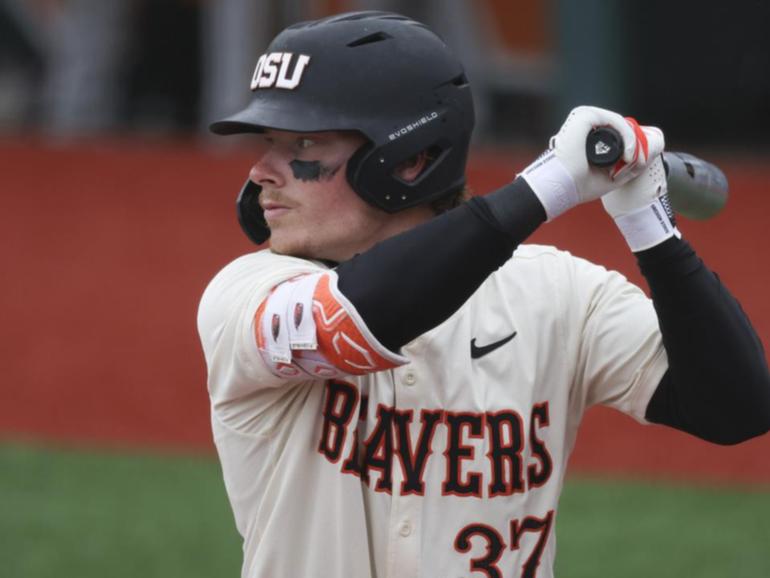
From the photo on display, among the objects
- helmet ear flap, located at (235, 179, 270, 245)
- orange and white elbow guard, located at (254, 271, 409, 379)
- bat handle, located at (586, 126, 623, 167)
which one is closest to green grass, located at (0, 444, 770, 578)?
helmet ear flap, located at (235, 179, 270, 245)

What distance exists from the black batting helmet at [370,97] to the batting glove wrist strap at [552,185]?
16.2 inches

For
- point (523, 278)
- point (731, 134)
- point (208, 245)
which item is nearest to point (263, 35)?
point (731, 134)

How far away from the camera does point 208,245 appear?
902 cm

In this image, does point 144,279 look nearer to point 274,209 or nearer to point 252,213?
point 252,213

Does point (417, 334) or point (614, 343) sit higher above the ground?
point (417, 334)

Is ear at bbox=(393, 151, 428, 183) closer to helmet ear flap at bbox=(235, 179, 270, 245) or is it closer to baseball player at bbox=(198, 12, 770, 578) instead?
baseball player at bbox=(198, 12, 770, 578)

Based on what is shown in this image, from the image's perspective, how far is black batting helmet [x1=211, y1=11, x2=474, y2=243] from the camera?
3031 mm

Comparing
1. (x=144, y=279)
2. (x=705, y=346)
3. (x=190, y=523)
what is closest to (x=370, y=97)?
(x=705, y=346)

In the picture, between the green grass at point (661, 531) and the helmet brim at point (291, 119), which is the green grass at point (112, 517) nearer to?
the green grass at point (661, 531)

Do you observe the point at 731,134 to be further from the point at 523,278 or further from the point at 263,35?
the point at 523,278

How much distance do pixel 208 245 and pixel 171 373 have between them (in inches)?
37.5

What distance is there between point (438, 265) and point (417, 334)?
14 cm

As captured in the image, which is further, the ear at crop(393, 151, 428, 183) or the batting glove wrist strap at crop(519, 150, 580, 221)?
the ear at crop(393, 151, 428, 183)

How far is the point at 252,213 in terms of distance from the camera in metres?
3.23
